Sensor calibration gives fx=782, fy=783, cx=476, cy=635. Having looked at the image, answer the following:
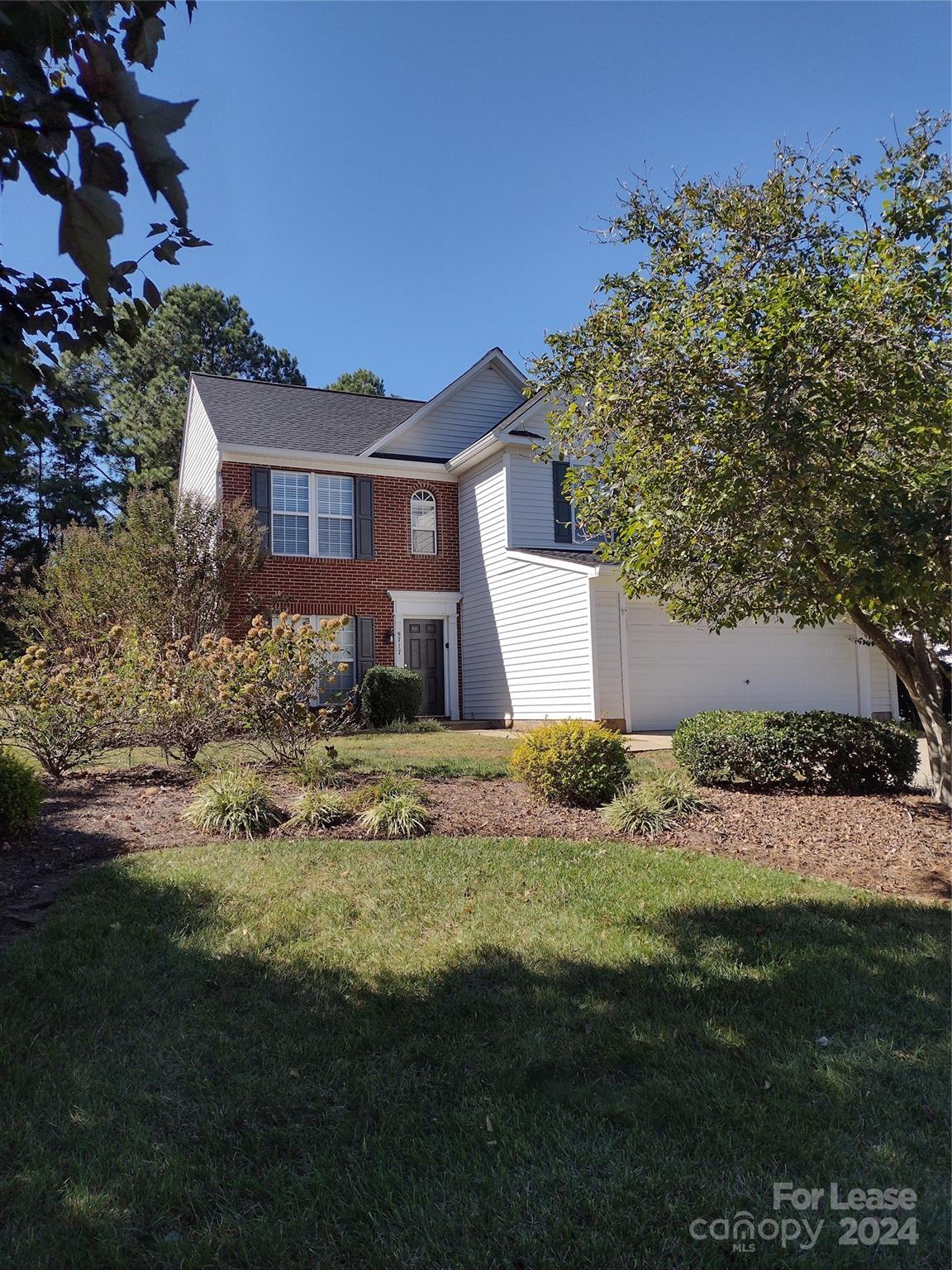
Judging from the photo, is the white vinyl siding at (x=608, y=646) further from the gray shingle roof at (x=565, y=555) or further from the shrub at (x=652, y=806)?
the shrub at (x=652, y=806)

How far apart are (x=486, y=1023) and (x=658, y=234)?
6376mm

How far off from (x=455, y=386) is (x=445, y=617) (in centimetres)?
523

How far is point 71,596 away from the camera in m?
14.3

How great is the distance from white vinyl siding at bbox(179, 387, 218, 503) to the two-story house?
138 millimetres

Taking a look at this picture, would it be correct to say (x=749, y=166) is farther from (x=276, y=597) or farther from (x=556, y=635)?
(x=276, y=597)

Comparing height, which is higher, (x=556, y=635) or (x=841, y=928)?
(x=556, y=635)

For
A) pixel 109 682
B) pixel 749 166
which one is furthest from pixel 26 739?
pixel 749 166

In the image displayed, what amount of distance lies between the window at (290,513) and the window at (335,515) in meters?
0.24

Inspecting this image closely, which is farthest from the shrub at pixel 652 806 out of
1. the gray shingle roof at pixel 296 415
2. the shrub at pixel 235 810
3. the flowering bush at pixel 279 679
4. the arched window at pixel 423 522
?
the gray shingle roof at pixel 296 415

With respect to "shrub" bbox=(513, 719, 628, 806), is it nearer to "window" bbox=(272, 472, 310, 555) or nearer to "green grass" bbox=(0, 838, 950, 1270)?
"green grass" bbox=(0, 838, 950, 1270)

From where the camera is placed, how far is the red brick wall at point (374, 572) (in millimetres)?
15617

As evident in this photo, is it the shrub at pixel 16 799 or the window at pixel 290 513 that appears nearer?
the shrub at pixel 16 799

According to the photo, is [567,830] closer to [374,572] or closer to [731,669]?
[731,669]

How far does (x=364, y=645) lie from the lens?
53.8ft
